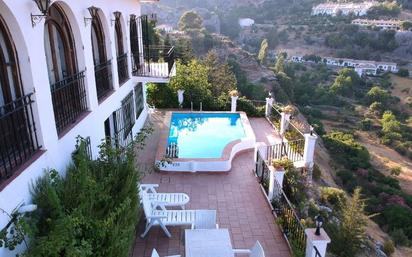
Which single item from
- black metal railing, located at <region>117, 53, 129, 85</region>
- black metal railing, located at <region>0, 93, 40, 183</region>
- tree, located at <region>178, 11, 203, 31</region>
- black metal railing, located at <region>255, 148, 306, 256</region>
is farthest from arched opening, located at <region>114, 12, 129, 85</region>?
tree, located at <region>178, 11, 203, 31</region>

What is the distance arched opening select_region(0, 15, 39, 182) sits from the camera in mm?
4688

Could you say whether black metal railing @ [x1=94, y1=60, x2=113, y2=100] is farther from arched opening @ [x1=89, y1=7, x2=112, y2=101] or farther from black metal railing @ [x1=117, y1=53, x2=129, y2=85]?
black metal railing @ [x1=117, y1=53, x2=129, y2=85]

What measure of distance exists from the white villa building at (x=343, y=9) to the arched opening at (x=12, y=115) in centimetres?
10086

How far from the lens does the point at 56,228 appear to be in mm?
3895

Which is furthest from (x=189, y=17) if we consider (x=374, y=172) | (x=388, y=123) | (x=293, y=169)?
(x=293, y=169)

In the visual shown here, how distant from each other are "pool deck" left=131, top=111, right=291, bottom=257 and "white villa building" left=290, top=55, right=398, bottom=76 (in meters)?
68.9

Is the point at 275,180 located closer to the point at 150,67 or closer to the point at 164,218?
the point at 164,218

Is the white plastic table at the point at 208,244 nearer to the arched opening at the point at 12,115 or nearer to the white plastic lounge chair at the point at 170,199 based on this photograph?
the white plastic lounge chair at the point at 170,199

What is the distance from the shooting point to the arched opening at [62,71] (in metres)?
6.35

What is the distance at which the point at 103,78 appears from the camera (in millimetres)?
9344

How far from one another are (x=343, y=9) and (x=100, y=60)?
104 metres

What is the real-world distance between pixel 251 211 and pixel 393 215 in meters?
19.0

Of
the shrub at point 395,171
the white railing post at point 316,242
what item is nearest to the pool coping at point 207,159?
the white railing post at point 316,242

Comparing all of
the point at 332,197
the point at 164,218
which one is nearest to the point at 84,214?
the point at 164,218
